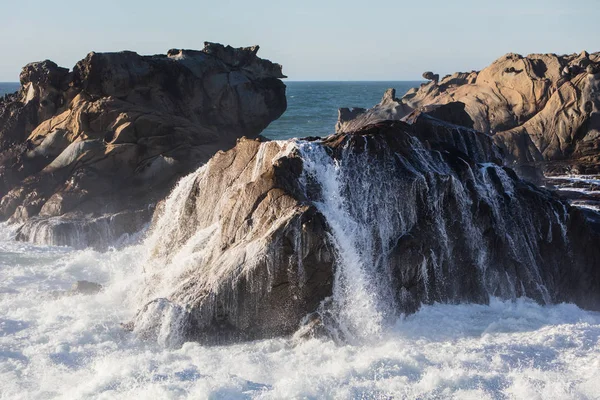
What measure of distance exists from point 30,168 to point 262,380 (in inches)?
765

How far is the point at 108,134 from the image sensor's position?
91.2ft

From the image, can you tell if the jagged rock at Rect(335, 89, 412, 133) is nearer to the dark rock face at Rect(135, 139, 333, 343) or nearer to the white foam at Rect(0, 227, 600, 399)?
the dark rock face at Rect(135, 139, 333, 343)

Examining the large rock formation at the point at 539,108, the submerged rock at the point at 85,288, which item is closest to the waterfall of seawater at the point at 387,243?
the submerged rock at the point at 85,288

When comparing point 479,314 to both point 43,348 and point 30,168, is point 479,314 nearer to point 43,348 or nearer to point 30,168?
point 43,348

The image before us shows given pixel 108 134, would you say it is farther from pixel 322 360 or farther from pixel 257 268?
pixel 322 360

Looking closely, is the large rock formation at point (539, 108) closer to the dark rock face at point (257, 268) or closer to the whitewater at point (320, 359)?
the whitewater at point (320, 359)

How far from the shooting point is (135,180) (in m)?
27.0

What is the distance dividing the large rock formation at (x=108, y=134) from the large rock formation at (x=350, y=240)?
739 cm

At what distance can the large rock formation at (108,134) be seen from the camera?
84.5 ft

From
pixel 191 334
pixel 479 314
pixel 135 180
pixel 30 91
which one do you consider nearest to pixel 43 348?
pixel 191 334

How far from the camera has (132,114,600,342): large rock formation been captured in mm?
14672

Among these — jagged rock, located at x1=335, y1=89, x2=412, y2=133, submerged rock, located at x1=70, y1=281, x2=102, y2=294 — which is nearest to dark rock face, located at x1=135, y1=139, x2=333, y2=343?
submerged rock, located at x1=70, y1=281, x2=102, y2=294

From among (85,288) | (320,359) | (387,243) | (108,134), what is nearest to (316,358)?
(320,359)

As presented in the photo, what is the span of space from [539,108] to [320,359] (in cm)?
3382
